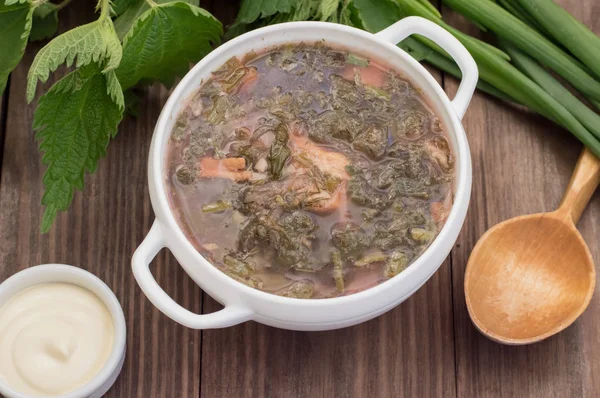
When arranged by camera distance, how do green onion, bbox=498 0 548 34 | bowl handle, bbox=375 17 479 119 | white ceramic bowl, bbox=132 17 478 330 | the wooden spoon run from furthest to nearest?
green onion, bbox=498 0 548 34 < the wooden spoon < bowl handle, bbox=375 17 479 119 < white ceramic bowl, bbox=132 17 478 330

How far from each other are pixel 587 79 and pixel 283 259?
Result: 26.6 inches

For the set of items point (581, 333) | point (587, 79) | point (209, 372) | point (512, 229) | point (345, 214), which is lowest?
point (209, 372)

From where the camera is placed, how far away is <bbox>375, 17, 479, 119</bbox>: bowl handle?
1.36 meters

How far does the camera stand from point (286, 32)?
1.38 m

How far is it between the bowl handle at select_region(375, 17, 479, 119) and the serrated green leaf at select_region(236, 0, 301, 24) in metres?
0.20

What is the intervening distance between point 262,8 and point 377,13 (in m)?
0.21

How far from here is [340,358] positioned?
4.90 ft

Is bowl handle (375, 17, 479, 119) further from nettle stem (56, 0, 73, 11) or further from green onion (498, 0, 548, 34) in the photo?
nettle stem (56, 0, 73, 11)

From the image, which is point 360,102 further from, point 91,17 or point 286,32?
point 91,17

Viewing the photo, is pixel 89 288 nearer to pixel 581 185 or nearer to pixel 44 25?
pixel 44 25

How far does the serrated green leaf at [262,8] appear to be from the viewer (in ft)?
4.92

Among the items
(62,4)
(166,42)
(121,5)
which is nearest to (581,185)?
(166,42)

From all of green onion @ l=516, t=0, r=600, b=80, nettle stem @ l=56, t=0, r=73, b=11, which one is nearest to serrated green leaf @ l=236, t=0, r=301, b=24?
nettle stem @ l=56, t=0, r=73, b=11

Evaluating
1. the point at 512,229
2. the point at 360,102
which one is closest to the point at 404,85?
the point at 360,102
